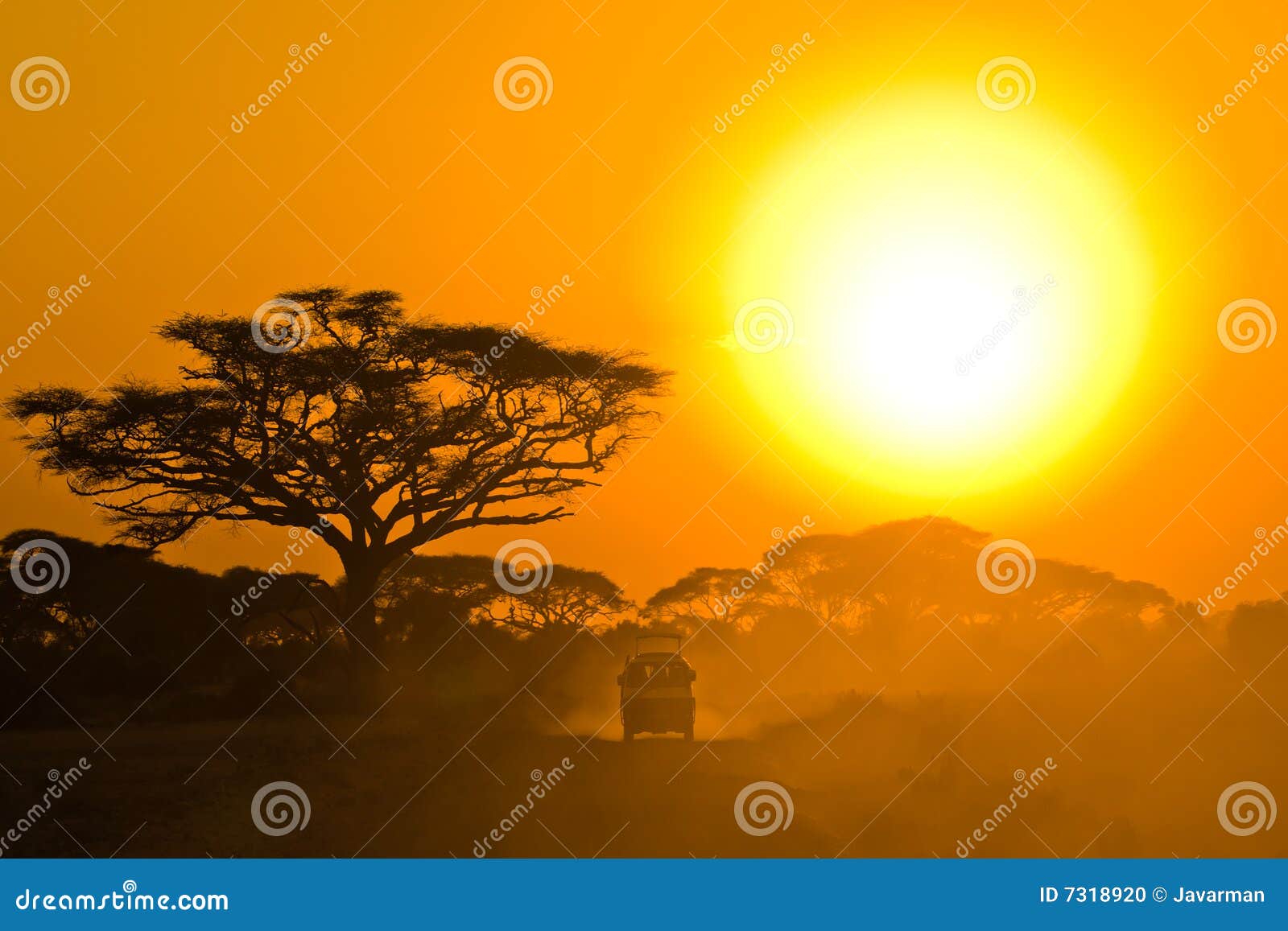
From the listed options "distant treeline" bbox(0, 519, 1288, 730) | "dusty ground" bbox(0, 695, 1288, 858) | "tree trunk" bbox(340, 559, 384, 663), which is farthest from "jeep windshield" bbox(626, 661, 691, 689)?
"tree trunk" bbox(340, 559, 384, 663)

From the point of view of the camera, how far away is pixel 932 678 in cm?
6731

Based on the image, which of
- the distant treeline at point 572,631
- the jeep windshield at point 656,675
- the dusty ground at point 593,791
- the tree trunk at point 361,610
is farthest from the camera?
the distant treeline at point 572,631

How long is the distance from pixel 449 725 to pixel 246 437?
33.6ft

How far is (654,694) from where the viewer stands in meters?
31.1

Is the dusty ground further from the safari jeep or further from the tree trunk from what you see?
the tree trunk

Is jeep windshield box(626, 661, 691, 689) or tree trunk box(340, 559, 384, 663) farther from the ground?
jeep windshield box(626, 661, 691, 689)

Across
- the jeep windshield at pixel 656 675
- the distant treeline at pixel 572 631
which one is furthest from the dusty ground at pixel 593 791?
the distant treeline at pixel 572 631

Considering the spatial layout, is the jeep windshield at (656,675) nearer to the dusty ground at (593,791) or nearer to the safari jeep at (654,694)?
the safari jeep at (654,694)

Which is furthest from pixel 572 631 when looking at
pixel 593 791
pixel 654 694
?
pixel 593 791

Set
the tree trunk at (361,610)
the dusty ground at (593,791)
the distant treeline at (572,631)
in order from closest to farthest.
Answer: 1. the dusty ground at (593,791)
2. the tree trunk at (361,610)
3. the distant treeline at (572,631)

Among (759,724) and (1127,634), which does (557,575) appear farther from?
(1127,634)

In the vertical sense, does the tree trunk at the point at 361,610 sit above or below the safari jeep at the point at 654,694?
below

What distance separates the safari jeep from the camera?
31.1 metres

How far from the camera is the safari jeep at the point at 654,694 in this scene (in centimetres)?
3111
